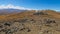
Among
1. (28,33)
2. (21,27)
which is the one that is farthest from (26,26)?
(28,33)

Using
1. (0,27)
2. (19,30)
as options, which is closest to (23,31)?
(19,30)

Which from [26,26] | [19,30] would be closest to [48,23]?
[26,26]

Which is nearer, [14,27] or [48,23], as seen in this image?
[14,27]

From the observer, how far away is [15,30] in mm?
14000

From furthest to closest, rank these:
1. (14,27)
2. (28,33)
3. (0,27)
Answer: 1. (0,27)
2. (14,27)
3. (28,33)

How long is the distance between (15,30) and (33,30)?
5.18 ft

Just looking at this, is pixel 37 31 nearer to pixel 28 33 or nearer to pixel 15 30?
pixel 28 33

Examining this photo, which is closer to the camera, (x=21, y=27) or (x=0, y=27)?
(x=21, y=27)

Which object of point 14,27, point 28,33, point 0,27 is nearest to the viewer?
point 28,33

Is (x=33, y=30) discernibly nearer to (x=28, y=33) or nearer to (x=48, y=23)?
(x=28, y=33)

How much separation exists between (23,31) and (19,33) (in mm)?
481

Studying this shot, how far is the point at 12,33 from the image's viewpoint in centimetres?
1348

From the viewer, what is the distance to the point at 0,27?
15.9 m

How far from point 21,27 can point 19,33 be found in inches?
51.5
